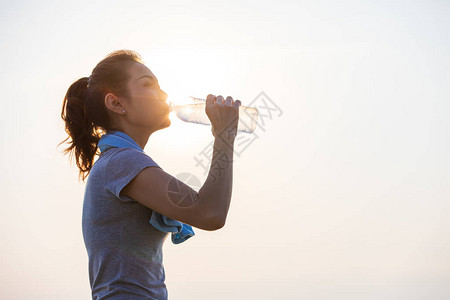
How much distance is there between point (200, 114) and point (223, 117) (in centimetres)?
143

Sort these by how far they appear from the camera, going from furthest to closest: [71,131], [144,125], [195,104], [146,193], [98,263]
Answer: [195,104] < [71,131] < [144,125] < [98,263] < [146,193]

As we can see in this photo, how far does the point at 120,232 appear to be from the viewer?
205cm

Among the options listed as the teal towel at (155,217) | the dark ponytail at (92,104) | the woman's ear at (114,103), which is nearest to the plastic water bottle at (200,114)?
the dark ponytail at (92,104)

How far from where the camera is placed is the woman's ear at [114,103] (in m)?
2.41

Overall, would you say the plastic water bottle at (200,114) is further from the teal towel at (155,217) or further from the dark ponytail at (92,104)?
the teal towel at (155,217)

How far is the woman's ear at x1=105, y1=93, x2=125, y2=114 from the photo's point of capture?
2.41m

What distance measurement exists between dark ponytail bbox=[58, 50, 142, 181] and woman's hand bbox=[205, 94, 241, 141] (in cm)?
46

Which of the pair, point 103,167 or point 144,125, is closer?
point 103,167

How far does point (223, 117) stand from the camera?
2.20m

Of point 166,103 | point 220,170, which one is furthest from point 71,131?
point 220,170

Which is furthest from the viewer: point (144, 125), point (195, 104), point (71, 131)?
point (195, 104)

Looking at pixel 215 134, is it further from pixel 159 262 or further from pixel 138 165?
pixel 159 262

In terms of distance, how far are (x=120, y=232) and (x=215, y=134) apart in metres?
0.54

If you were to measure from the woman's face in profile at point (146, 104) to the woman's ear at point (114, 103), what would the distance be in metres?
0.04
